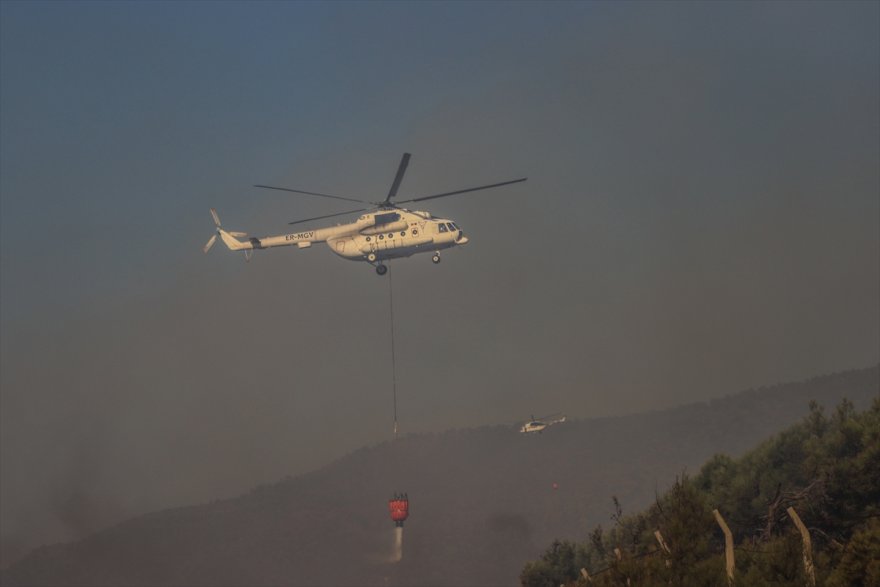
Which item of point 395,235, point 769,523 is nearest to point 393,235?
point 395,235

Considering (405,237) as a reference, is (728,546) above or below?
below

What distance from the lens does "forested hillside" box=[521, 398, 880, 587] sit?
100 ft

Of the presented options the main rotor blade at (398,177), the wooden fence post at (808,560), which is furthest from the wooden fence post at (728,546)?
the main rotor blade at (398,177)

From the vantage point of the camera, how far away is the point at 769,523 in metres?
34.3

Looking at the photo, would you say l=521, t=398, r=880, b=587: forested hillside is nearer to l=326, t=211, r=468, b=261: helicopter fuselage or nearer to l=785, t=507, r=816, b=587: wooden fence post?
l=785, t=507, r=816, b=587: wooden fence post

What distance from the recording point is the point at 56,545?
183 m

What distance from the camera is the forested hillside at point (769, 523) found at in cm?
3061

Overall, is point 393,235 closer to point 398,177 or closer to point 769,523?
point 398,177

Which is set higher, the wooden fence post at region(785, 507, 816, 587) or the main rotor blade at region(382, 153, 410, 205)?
the main rotor blade at region(382, 153, 410, 205)

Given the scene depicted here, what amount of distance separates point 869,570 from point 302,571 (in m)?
157

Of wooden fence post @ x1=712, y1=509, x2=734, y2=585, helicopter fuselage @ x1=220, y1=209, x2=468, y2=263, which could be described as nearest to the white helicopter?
helicopter fuselage @ x1=220, y1=209, x2=468, y2=263

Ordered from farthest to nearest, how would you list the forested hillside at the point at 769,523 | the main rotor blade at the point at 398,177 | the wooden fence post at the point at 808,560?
the main rotor blade at the point at 398,177 → the forested hillside at the point at 769,523 → the wooden fence post at the point at 808,560

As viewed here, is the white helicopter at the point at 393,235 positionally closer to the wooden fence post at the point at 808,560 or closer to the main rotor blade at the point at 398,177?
the main rotor blade at the point at 398,177

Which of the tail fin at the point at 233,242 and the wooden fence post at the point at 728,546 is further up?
the tail fin at the point at 233,242
